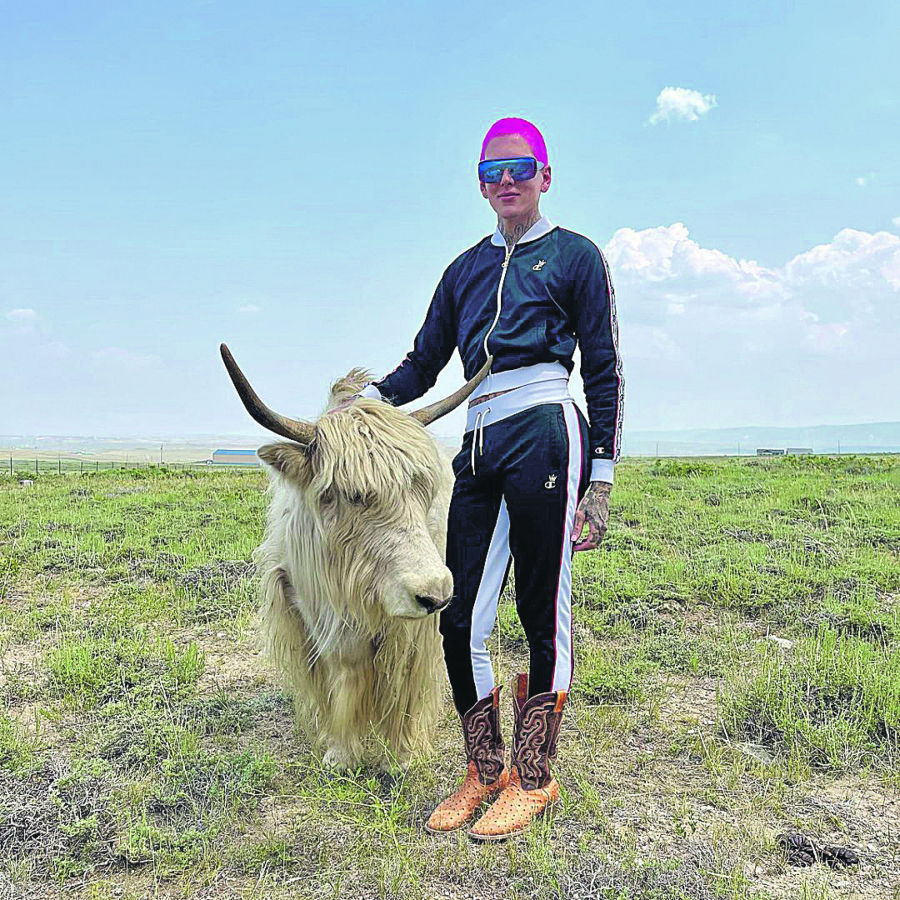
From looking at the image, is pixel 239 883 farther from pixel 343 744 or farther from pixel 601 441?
pixel 601 441

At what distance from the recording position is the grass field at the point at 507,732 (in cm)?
271

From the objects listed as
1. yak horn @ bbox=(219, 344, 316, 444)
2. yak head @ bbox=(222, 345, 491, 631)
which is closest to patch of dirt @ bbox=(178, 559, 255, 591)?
yak head @ bbox=(222, 345, 491, 631)

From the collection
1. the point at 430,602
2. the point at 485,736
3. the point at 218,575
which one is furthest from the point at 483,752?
the point at 218,575

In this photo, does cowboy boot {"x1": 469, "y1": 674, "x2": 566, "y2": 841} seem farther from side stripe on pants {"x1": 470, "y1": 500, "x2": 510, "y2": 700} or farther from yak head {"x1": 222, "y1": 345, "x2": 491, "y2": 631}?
yak head {"x1": 222, "y1": 345, "x2": 491, "y2": 631}

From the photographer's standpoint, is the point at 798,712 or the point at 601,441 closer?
the point at 601,441

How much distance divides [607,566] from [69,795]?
4.74 m

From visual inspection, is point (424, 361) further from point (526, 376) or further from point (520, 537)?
point (520, 537)

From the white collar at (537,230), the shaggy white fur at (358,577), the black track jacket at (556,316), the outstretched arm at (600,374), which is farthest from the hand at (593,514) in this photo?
the white collar at (537,230)

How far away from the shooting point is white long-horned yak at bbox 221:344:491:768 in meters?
2.97

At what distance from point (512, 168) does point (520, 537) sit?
1.44 metres

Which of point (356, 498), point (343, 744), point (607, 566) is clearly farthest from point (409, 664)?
point (607, 566)

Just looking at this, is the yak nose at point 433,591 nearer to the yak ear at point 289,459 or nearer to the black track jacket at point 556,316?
→ the yak ear at point 289,459

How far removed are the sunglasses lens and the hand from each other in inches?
48.7

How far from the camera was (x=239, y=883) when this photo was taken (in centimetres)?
269
